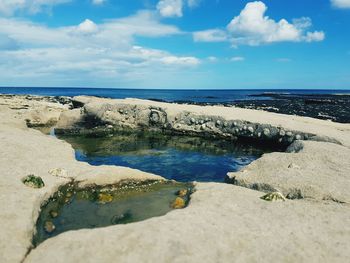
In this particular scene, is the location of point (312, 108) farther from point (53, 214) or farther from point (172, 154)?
point (53, 214)

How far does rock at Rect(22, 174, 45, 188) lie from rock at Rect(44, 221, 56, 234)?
2097mm

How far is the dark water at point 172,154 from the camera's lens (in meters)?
20.7

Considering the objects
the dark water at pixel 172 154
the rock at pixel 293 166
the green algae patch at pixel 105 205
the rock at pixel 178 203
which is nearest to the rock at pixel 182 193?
the green algae patch at pixel 105 205

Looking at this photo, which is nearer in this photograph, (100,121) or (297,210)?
(297,210)

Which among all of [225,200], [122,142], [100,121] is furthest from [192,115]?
[225,200]

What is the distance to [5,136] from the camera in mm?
19281

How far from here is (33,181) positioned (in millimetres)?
13234

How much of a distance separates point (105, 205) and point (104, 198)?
0.61 m

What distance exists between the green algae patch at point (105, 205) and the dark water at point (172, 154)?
4205mm

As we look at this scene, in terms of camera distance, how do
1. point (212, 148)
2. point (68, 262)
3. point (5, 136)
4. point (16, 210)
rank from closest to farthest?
point (68, 262), point (16, 210), point (5, 136), point (212, 148)

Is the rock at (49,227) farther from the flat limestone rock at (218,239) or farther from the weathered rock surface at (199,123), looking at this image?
the weathered rock surface at (199,123)

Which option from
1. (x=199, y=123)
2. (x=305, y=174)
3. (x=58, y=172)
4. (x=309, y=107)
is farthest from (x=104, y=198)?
(x=309, y=107)

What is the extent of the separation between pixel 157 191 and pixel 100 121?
62.0 feet

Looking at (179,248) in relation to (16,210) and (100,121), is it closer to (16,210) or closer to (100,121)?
(16,210)
